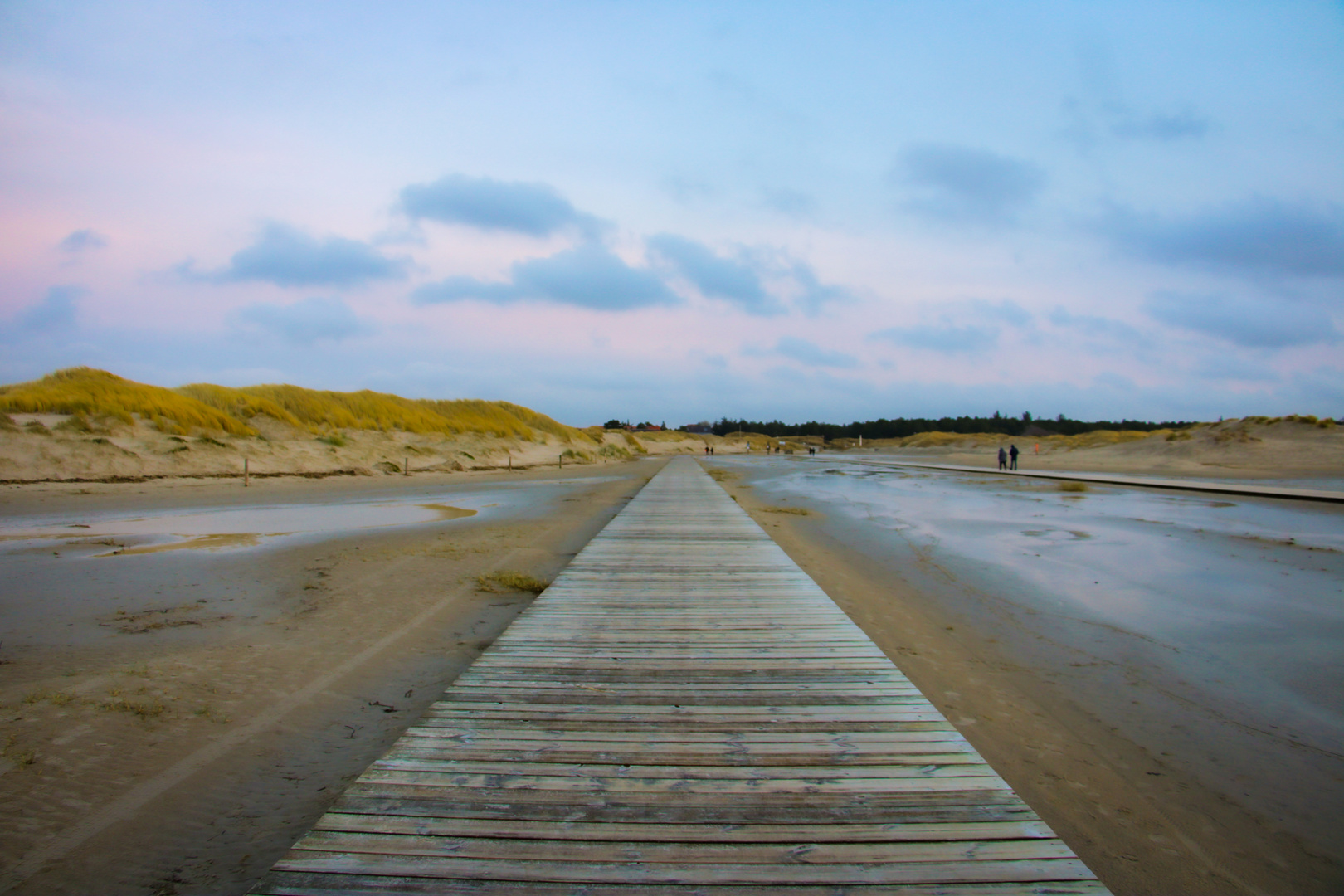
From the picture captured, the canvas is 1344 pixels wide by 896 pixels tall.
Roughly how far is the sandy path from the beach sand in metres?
0.01

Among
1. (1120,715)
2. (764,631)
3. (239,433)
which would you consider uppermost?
(239,433)

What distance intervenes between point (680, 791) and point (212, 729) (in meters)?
3.60

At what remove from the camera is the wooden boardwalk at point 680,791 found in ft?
6.88

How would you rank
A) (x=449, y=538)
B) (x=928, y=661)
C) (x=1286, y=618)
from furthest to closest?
(x=449, y=538) < (x=1286, y=618) < (x=928, y=661)

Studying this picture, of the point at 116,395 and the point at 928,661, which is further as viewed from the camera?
the point at 116,395

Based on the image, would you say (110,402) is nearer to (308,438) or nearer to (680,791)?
(308,438)

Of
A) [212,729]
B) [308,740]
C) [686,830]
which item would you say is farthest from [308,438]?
[686,830]

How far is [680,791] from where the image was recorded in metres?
2.61

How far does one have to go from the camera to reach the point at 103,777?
3.43 m

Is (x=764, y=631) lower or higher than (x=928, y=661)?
higher

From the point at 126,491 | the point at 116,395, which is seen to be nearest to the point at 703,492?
the point at 126,491

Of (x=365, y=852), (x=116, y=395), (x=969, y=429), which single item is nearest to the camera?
(x=365, y=852)

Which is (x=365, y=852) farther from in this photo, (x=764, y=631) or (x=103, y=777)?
(x=764, y=631)

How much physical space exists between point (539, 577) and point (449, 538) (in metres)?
3.78
